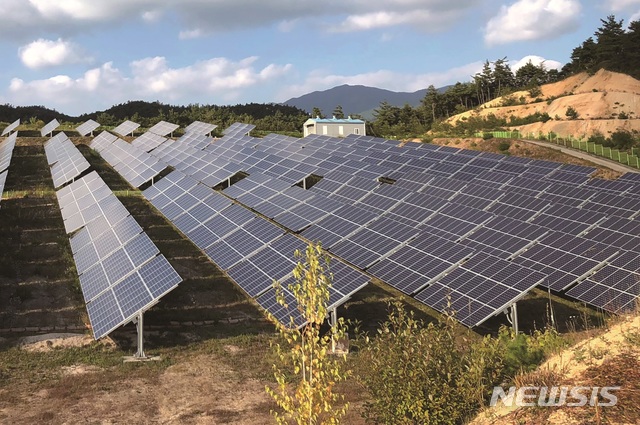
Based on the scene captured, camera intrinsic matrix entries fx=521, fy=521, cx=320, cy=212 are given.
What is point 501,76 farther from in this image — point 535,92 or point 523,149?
point 523,149

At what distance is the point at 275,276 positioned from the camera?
59.0ft

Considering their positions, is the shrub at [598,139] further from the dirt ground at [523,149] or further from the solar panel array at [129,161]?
the solar panel array at [129,161]

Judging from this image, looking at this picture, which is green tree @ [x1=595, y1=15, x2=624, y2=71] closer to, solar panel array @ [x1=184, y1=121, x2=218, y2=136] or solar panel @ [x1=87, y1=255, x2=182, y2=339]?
solar panel array @ [x1=184, y1=121, x2=218, y2=136]

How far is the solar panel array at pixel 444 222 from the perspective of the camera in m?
17.6

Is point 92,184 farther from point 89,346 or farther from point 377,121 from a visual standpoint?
point 377,121

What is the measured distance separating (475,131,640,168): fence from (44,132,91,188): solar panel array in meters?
47.6

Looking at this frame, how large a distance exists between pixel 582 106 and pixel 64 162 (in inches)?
2535

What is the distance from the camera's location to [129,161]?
162 ft

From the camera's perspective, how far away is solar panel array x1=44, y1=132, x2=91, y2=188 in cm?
4044

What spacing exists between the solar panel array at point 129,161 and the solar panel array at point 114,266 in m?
14.7

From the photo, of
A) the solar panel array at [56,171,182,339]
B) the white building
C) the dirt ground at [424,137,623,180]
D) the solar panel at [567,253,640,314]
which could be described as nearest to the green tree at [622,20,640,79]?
the dirt ground at [424,137,623,180]

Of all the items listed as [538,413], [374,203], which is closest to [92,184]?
[374,203]

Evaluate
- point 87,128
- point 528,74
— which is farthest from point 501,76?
point 87,128

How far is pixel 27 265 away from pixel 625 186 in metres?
30.8
